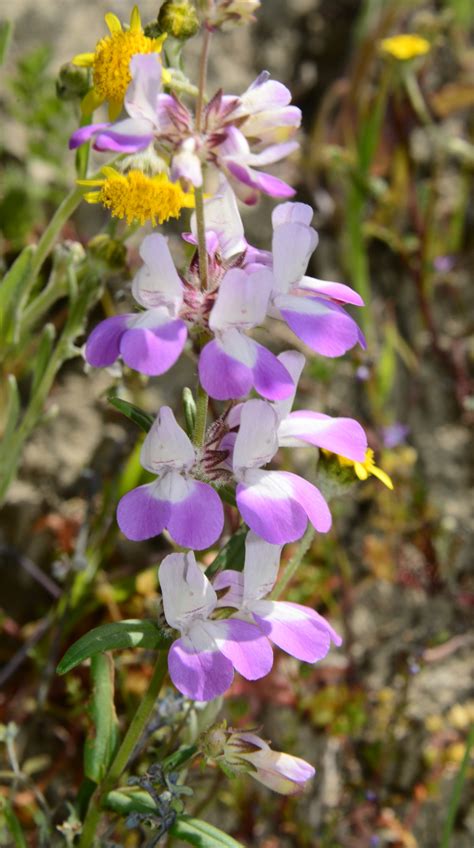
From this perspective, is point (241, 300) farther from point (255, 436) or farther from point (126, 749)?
point (126, 749)

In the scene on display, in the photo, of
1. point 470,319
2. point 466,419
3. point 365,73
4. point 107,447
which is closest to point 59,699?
point 107,447

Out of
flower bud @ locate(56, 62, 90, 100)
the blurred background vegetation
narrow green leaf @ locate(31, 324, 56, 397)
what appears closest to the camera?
flower bud @ locate(56, 62, 90, 100)

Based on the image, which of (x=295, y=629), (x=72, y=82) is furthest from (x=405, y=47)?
(x=295, y=629)

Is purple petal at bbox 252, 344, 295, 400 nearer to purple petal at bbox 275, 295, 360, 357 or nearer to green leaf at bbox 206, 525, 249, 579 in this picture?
purple petal at bbox 275, 295, 360, 357

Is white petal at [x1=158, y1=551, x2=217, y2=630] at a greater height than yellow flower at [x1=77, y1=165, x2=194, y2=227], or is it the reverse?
yellow flower at [x1=77, y1=165, x2=194, y2=227]

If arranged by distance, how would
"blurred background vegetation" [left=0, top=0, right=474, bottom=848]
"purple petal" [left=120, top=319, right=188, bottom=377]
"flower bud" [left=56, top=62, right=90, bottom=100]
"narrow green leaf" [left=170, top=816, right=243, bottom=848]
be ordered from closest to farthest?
"purple petal" [left=120, top=319, right=188, bottom=377] < "narrow green leaf" [left=170, top=816, right=243, bottom=848] < "flower bud" [left=56, top=62, right=90, bottom=100] < "blurred background vegetation" [left=0, top=0, right=474, bottom=848]

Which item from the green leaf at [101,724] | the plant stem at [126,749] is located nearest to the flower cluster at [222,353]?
the plant stem at [126,749]

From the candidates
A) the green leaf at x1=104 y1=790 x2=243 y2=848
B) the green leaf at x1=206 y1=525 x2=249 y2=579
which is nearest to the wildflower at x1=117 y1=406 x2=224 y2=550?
the green leaf at x1=206 y1=525 x2=249 y2=579
